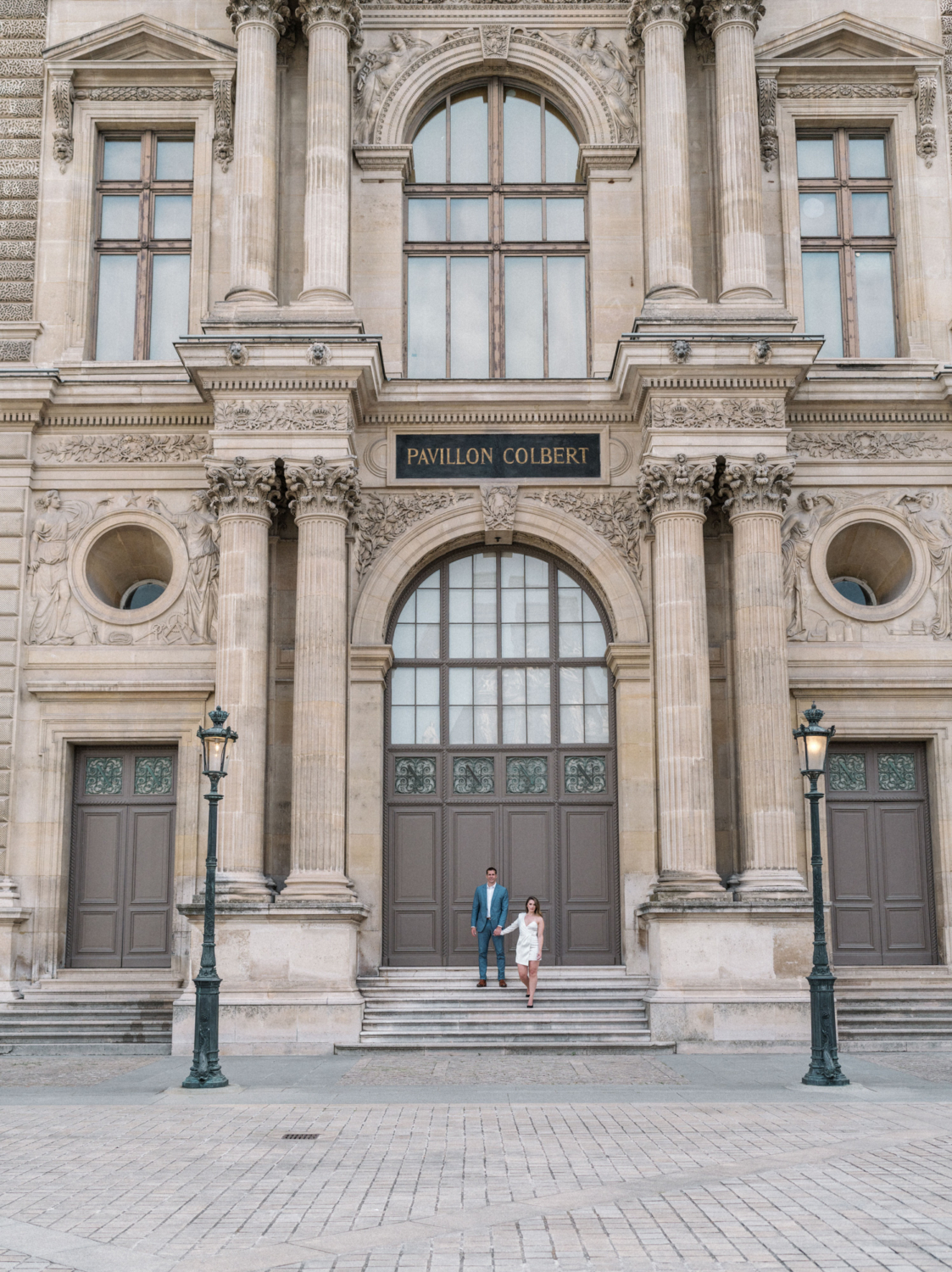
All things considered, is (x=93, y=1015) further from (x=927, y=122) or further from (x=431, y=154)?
(x=927, y=122)

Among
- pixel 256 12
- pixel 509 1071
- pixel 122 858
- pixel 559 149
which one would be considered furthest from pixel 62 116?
pixel 509 1071

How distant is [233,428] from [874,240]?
1208cm

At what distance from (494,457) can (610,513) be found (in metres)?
2.24

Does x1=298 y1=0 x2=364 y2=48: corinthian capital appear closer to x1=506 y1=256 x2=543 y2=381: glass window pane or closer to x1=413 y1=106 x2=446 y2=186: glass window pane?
x1=413 y1=106 x2=446 y2=186: glass window pane

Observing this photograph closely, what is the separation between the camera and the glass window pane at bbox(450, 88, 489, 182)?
25391mm

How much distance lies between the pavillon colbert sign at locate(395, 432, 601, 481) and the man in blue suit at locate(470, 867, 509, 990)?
6.89 meters

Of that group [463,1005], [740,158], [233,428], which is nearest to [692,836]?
[463,1005]

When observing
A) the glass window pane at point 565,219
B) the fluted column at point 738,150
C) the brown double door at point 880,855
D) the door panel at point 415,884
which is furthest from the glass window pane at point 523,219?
the brown double door at point 880,855

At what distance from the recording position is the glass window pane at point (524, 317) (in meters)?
24.8

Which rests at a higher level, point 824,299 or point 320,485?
point 824,299

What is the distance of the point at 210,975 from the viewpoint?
1677cm

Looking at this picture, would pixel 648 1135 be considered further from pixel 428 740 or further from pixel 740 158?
pixel 740 158

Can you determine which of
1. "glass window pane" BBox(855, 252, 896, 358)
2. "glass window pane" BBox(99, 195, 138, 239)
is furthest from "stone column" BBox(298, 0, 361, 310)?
"glass window pane" BBox(855, 252, 896, 358)

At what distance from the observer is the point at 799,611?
23234mm
